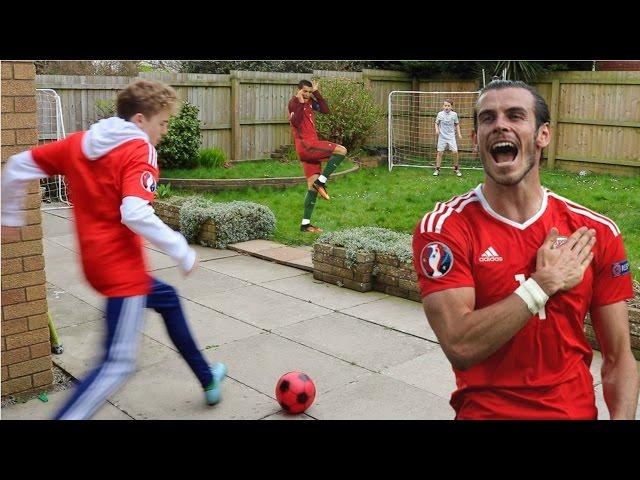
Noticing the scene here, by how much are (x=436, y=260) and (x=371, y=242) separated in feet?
14.7

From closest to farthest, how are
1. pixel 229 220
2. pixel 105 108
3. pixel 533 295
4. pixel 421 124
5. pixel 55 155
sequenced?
pixel 533 295
pixel 55 155
pixel 229 220
pixel 105 108
pixel 421 124

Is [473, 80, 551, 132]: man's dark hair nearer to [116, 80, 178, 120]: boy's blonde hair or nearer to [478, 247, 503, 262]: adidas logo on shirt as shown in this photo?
[478, 247, 503, 262]: adidas logo on shirt

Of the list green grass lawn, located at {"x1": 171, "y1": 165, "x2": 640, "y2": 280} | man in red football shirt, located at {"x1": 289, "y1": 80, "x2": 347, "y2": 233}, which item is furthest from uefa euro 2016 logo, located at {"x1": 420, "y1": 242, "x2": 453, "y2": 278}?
man in red football shirt, located at {"x1": 289, "y1": 80, "x2": 347, "y2": 233}

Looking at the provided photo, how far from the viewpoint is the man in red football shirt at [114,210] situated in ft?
10.7

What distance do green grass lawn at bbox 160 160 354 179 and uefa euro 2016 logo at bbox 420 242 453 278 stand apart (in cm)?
1071

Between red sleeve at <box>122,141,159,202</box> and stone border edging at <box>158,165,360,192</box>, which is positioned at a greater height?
red sleeve at <box>122,141,159,202</box>

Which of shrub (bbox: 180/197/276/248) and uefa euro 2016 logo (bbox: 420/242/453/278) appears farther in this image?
shrub (bbox: 180/197/276/248)

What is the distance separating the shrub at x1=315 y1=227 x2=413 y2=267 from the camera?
6.47 m

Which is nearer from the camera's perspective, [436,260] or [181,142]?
[436,260]

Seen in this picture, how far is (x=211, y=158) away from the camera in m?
13.9

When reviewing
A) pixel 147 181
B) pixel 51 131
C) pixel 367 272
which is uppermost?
pixel 51 131

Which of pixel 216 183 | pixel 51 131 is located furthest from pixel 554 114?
pixel 51 131

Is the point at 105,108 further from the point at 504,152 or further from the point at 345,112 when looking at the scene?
the point at 504,152

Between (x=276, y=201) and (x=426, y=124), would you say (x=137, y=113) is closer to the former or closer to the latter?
(x=276, y=201)
